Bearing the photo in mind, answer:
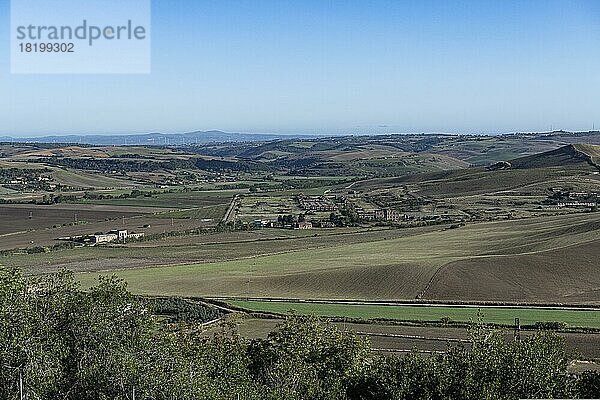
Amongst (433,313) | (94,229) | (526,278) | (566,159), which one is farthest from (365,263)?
(566,159)

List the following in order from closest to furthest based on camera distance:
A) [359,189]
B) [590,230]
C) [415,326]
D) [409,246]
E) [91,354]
Result: [91,354], [415,326], [590,230], [409,246], [359,189]

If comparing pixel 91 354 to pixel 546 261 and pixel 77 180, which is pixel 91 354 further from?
pixel 77 180

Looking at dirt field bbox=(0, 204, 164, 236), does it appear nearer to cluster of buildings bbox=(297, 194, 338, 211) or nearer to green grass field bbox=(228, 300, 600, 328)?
cluster of buildings bbox=(297, 194, 338, 211)

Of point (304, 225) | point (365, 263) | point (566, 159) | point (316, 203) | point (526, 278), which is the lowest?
point (304, 225)

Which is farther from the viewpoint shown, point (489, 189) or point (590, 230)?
point (489, 189)

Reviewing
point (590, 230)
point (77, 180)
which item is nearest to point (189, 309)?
point (590, 230)

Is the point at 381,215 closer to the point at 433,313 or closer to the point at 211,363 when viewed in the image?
the point at 433,313

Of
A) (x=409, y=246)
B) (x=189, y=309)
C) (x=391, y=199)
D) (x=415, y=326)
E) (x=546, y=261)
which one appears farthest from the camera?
(x=391, y=199)

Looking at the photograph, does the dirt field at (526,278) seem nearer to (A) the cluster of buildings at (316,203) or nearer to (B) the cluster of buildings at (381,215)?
(B) the cluster of buildings at (381,215)
